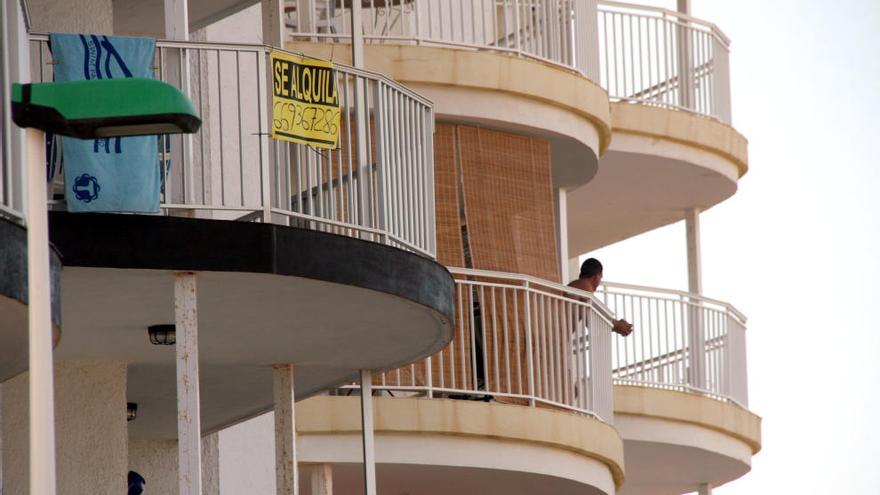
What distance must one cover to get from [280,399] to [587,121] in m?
7.47

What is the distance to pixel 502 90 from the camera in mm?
21797

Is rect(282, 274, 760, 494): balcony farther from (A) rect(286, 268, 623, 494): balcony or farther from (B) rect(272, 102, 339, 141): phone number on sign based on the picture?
(B) rect(272, 102, 339, 141): phone number on sign

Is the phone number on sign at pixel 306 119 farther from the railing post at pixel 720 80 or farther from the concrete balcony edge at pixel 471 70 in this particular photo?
the railing post at pixel 720 80

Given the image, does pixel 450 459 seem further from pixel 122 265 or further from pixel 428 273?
pixel 122 265

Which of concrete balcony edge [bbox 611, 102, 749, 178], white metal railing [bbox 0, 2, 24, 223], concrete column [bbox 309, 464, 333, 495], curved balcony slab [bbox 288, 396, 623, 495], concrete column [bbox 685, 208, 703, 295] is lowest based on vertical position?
concrete column [bbox 309, 464, 333, 495]

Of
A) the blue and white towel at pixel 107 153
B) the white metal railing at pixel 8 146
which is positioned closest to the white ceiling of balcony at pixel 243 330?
the blue and white towel at pixel 107 153

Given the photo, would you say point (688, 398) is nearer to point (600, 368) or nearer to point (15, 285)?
point (600, 368)

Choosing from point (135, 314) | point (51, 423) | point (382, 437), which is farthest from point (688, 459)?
point (51, 423)

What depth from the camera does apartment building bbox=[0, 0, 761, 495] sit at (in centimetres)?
1425

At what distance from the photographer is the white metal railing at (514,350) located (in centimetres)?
2070

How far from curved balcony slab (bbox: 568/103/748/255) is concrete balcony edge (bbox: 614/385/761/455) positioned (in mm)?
2281

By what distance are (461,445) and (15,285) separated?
9.05m

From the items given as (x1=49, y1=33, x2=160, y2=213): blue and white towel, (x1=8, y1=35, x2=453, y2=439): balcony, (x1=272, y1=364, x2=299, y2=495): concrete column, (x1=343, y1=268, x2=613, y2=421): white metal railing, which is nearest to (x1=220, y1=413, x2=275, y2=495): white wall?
(x1=343, y1=268, x2=613, y2=421): white metal railing

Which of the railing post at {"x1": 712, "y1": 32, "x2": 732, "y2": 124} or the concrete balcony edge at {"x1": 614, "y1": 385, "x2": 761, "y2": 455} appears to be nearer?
the concrete balcony edge at {"x1": 614, "y1": 385, "x2": 761, "y2": 455}
